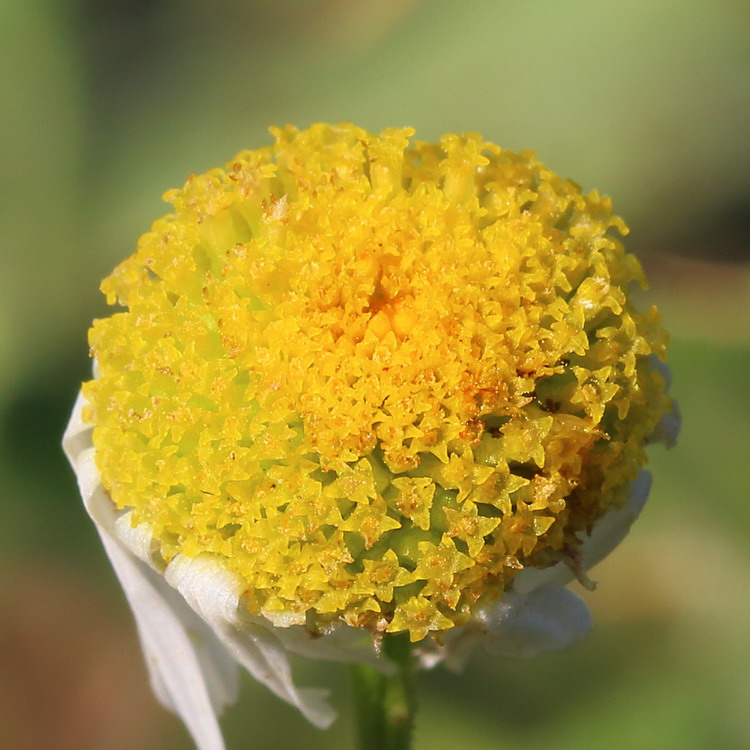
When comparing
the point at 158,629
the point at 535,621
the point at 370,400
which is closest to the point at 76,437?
the point at 158,629

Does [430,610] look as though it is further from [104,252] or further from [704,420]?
[104,252]

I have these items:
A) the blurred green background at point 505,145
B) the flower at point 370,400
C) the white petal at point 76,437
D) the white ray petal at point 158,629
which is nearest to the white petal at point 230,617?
the flower at point 370,400

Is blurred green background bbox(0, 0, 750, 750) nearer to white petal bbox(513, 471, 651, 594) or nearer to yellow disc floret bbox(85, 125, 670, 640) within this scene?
white petal bbox(513, 471, 651, 594)

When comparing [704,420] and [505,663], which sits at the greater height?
[704,420]

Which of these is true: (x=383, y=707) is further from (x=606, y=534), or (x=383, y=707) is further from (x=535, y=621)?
(x=606, y=534)

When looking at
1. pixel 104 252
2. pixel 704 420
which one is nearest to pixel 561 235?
pixel 704 420

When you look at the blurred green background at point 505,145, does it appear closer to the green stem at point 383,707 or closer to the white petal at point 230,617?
the green stem at point 383,707

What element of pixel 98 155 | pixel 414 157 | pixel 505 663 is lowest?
pixel 505 663
